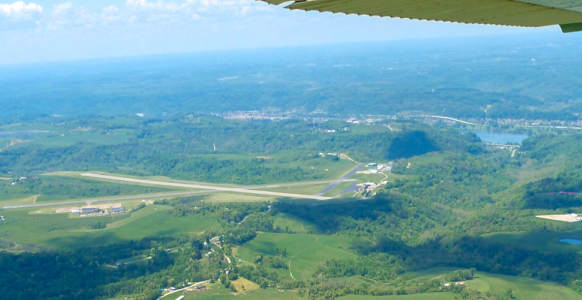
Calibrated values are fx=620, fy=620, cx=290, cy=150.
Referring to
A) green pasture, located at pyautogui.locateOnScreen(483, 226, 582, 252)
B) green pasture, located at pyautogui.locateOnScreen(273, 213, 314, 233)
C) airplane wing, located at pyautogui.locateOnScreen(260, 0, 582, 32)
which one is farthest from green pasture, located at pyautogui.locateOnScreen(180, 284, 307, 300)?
airplane wing, located at pyautogui.locateOnScreen(260, 0, 582, 32)

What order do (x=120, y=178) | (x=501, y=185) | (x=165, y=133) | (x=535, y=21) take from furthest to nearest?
1. (x=165, y=133)
2. (x=120, y=178)
3. (x=501, y=185)
4. (x=535, y=21)

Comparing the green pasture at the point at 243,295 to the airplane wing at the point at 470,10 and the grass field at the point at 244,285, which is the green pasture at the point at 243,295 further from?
the airplane wing at the point at 470,10

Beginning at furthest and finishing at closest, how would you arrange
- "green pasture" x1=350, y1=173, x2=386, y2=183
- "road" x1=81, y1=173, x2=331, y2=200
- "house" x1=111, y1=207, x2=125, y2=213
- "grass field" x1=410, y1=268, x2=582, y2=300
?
1. "green pasture" x1=350, y1=173, x2=386, y2=183
2. "road" x1=81, y1=173, x2=331, y2=200
3. "house" x1=111, y1=207, x2=125, y2=213
4. "grass field" x1=410, y1=268, x2=582, y2=300

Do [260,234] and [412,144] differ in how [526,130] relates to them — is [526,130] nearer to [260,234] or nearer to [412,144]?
[412,144]

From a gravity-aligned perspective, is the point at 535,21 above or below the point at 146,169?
above

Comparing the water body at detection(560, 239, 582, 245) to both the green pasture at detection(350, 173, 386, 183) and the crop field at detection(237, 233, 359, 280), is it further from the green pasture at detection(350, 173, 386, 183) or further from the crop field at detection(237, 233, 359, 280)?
the green pasture at detection(350, 173, 386, 183)

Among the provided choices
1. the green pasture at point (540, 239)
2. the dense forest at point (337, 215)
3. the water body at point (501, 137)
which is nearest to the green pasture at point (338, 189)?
the dense forest at point (337, 215)

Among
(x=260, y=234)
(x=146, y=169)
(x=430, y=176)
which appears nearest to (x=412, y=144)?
(x=430, y=176)
